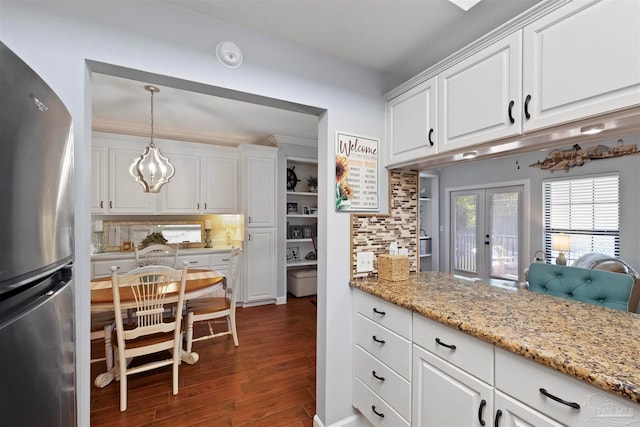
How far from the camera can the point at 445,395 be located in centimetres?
116

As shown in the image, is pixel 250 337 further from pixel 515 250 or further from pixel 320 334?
pixel 515 250

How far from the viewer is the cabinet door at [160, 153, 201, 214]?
3902mm

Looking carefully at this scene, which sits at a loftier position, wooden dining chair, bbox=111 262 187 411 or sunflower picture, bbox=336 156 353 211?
sunflower picture, bbox=336 156 353 211

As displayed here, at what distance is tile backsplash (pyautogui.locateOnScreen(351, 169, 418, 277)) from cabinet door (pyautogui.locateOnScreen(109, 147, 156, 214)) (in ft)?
10.7

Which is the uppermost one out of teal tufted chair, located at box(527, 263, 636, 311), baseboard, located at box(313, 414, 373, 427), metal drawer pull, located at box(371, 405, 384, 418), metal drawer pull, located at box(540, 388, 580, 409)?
teal tufted chair, located at box(527, 263, 636, 311)

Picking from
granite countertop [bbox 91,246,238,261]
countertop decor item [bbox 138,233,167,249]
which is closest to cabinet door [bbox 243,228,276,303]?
granite countertop [bbox 91,246,238,261]

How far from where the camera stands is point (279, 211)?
14.1 ft

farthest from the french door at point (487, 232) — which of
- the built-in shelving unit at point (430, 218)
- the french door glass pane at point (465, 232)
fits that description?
the built-in shelving unit at point (430, 218)

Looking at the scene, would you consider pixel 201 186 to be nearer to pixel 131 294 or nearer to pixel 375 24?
pixel 131 294

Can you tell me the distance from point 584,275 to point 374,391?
1.56m

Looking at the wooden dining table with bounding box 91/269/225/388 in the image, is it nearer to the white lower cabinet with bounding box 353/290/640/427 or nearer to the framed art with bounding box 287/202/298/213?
the white lower cabinet with bounding box 353/290/640/427

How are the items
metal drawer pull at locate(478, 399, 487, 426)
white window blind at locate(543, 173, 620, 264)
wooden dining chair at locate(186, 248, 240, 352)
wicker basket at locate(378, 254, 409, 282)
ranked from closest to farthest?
metal drawer pull at locate(478, 399, 487, 426) → wicker basket at locate(378, 254, 409, 282) → wooden dining chair at locate(186, 248, 240, 352) → white window blind at locate(543, 173, 620, 264)

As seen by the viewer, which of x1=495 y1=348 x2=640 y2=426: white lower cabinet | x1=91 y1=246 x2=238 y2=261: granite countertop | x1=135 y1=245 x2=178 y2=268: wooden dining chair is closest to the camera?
x1=495 y1=348 x2=640 y2=426: white lower cabinet

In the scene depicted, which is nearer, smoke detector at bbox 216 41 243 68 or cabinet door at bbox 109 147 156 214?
smoke detector at bbox 216 41 243 68
